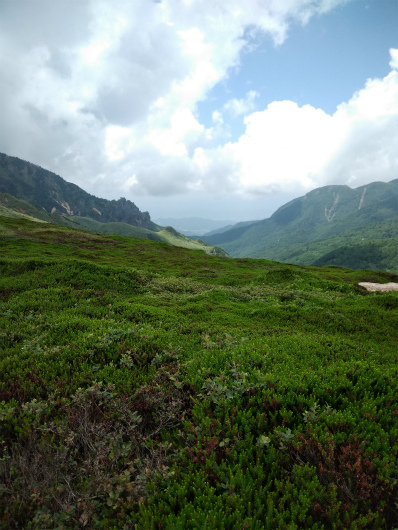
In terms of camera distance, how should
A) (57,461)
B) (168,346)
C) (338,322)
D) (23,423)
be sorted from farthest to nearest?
(338,322), (168,346), (23,423), (57,461)

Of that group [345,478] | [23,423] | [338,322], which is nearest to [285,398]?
[345,478]

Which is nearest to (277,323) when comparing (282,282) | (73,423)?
(73,423)

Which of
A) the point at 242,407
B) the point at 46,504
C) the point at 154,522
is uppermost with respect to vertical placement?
the point at 242,407

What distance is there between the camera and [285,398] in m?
6.23

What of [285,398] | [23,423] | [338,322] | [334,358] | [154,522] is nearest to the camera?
[154,522]

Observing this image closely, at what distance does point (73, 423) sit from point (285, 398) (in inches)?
193

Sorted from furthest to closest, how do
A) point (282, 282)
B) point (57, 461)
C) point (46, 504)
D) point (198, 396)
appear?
point (282, 282) → point (198, 396) → point (57, 461) → point (46, 504)

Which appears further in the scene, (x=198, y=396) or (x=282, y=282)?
(x=282, y=282)

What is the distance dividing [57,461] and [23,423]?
1518 mm

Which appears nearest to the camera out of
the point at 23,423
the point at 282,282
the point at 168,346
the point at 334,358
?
the point at 23,423

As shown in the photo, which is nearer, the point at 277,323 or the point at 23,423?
the point at 23,423

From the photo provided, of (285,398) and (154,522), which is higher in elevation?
(285,398)

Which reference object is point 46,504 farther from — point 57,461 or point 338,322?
point 338,322

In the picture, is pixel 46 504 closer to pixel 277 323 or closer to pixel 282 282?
pixel 277 323
